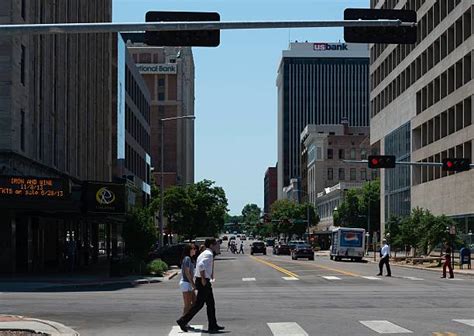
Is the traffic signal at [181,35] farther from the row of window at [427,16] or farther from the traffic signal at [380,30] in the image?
the row of window at [427,16]

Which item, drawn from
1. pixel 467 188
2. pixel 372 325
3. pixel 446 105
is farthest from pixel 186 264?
pixel 446 105

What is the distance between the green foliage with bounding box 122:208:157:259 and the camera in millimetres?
42625

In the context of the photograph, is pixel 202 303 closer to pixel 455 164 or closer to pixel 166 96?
pixel 455 164

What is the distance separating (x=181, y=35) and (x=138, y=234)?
28.7 meters

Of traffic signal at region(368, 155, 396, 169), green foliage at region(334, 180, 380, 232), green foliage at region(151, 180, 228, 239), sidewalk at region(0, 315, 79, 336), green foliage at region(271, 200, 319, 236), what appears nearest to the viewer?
sidewalk at region(0, 315, 79, 336)

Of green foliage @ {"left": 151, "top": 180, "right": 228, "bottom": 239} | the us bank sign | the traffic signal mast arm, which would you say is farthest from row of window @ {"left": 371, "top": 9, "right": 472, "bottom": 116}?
Answer: the us bank sign

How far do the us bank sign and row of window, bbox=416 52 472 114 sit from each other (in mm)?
95211

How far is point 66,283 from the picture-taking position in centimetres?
3328

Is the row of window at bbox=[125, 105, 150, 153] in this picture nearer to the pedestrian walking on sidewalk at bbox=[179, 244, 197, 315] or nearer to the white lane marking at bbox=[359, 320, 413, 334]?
the pedestrian walking on sidewalk at bbox=[179, 244, 197, 315]

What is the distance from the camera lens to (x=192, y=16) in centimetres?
1518

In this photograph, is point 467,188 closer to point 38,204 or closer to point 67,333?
point 38,204

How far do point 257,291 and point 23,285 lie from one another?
9.30m

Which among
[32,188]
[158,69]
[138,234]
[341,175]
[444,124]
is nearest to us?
[32,188]

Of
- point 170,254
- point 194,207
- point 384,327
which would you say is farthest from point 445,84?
point 384,327
